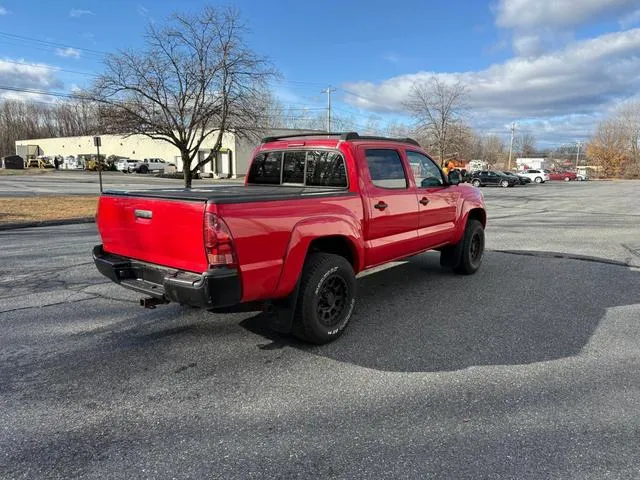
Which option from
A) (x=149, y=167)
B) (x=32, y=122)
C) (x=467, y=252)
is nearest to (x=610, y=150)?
(x=149, y=167)

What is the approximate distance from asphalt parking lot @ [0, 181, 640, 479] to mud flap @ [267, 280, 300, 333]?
11.7 inches

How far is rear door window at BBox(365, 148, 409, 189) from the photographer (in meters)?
4.89

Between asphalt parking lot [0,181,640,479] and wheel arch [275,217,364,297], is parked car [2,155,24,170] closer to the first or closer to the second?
asphalt parking lot [0,181,640,479]

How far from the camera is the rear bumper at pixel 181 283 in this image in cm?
325

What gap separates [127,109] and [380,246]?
14.4 metres

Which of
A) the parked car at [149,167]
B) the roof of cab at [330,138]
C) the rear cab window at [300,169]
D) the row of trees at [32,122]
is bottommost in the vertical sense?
the rear cab window at [300,169]

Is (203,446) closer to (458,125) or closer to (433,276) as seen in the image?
(433,276)

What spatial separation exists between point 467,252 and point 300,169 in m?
3.06

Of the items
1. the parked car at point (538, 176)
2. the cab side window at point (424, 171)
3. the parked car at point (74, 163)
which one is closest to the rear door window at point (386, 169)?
the cab side window at point (424, 171)

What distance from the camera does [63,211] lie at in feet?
49.8

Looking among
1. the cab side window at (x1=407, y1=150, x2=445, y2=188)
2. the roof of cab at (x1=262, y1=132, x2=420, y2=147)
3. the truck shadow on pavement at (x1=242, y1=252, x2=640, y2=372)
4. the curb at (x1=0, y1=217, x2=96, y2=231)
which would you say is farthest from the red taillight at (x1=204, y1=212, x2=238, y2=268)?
the curb at (x1=0, y1=217, x2=96, y2=231)

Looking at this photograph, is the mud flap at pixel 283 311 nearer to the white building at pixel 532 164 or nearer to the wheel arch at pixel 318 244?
the wheel arch at pixel 318 244

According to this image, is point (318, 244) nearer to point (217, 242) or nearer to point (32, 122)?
point (217, 242)

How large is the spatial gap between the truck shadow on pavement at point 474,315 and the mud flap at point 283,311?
36cm
